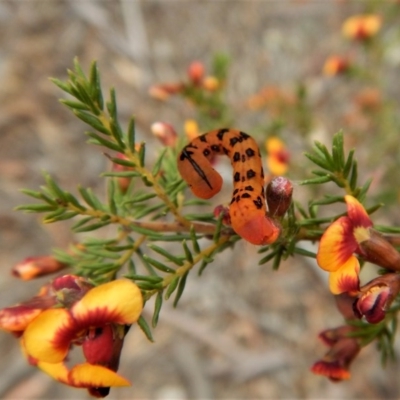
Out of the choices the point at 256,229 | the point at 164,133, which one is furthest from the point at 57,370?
the point at 164,133

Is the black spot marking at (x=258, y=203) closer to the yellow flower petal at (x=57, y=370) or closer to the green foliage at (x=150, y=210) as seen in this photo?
the green foliage at (x=150, y=210)

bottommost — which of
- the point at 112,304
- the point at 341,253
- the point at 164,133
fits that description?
the point at 112,304

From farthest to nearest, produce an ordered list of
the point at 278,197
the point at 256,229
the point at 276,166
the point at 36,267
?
the point at 276,166
the point at 36,267
the point at 278,197
the point at 256,229

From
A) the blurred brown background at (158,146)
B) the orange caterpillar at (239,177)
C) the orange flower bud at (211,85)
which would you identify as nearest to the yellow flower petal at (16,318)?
the orange caterpillar at (239,177)

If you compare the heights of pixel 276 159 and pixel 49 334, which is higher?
pixel 276 159

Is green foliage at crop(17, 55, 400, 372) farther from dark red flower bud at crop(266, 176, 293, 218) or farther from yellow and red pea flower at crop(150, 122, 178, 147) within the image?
yellow and red pea flower at crop(150, 122, 178, 147)

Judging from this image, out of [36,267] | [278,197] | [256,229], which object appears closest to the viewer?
[256,229]

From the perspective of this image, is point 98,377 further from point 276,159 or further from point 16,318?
point 276,159
